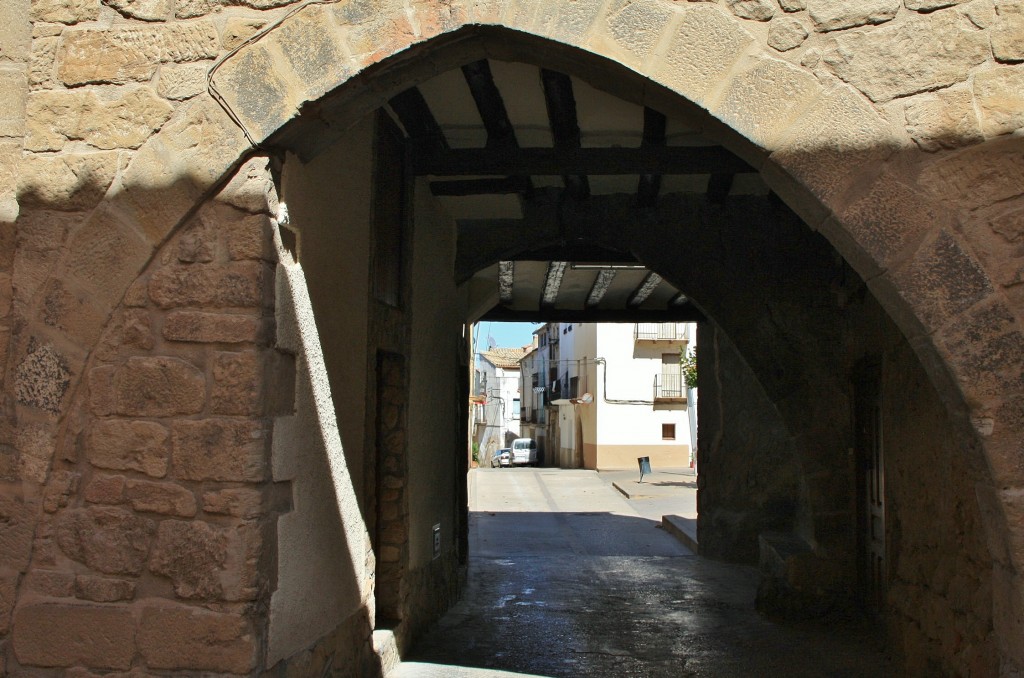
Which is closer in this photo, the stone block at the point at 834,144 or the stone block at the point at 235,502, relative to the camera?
the stone block at the point at 834,144

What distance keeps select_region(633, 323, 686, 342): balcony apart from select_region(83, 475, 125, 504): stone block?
27.0 meters

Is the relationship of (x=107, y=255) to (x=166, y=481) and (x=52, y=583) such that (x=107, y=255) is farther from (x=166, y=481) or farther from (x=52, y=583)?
(x=52, y=583)

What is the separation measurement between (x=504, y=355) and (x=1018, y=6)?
5307cm

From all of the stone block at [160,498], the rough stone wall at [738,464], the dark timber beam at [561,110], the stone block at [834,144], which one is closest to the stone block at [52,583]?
the stone block at [160,498]

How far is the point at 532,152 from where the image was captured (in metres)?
5.26

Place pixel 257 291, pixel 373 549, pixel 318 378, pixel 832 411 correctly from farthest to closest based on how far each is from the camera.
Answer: pixel 832 411 → pixel 373 549 → pixel 318 378 → pixel 257 291

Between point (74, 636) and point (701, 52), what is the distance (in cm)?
260

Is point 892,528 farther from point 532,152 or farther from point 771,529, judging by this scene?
point 771,529

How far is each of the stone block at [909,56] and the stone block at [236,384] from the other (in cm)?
196

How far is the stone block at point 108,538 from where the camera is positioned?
2889 mm

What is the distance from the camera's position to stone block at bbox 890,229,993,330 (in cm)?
255

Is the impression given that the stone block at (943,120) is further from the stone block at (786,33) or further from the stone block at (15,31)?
the stone block at (15,31)

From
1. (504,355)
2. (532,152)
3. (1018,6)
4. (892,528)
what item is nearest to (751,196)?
(532,152)

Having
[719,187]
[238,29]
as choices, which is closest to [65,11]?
[238,29]
